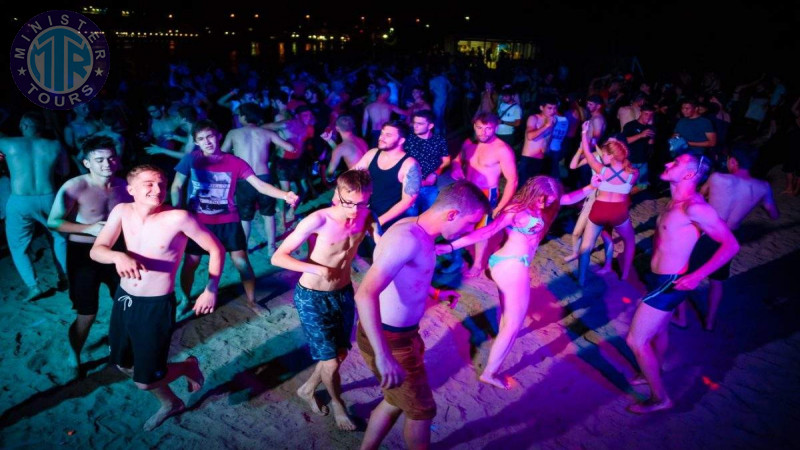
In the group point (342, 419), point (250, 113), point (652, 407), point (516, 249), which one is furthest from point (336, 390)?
point (250, 113)

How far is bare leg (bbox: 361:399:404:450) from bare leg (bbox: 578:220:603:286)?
135 inches

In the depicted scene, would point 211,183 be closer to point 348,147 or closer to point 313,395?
point 348,147

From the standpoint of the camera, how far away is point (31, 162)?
14.1 feet

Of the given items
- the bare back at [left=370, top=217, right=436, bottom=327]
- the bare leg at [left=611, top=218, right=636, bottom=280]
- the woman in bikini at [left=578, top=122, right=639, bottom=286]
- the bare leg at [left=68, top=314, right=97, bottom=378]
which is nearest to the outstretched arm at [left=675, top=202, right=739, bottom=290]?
the woman in bikini at [left=578, top=122, right=639, bottom=286]

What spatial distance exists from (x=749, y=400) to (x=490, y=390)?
6.87 ft

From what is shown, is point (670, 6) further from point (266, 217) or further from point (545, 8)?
point (266, 217)

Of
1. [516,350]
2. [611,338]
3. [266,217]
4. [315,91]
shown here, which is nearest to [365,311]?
[516,350]

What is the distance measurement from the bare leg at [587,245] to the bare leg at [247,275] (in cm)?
360

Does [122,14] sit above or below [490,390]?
above

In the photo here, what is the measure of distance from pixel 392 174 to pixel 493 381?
2104 mm

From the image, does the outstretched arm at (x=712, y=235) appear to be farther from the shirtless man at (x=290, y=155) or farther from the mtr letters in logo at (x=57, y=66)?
the mtr letters in logo at (x=57, y=66)

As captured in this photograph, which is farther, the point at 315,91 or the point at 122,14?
the point at 122,14

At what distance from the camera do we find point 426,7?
113ft

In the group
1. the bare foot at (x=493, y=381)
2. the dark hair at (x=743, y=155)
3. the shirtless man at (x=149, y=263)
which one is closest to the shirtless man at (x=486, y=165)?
the bare foot at (x=493, y=381)
